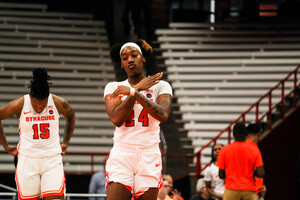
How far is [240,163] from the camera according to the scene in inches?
312

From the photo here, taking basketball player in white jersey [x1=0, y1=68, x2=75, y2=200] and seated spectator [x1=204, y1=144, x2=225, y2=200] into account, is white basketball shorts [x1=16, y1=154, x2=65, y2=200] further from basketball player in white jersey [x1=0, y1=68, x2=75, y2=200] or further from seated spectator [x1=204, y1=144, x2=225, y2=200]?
seated spectator [x1=204, y1=144, x2=225, y2=200]

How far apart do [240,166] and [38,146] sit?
9.16 feet

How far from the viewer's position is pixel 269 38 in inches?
702

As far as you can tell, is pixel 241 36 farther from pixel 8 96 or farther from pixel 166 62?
pixel 8 96

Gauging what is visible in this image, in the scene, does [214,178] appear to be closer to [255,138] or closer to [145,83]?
[255,138]

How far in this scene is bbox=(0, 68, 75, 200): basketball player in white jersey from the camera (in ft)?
20.7

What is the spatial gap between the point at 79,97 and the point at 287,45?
604 cm

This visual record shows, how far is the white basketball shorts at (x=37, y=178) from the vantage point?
248 inches

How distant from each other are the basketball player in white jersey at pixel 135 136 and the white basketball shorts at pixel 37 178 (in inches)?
60.0

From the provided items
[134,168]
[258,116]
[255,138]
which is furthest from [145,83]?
[258,116]

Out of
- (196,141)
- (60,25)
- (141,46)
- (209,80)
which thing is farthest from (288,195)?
(141,46)

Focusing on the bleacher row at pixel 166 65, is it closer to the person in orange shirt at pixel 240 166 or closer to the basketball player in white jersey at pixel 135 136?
the person in orange shirt at pixel 240 166

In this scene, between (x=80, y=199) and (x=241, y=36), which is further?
(x=241, y=36)

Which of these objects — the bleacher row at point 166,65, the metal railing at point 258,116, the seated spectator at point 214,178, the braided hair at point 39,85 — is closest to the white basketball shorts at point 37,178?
the braided hair at point 39,85
